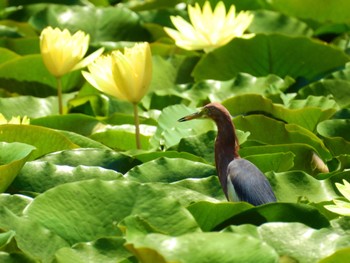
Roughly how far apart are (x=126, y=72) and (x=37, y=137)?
1.20ft

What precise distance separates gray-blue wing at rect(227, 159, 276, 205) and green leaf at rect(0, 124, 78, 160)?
0.59 meters

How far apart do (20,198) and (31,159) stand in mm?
638

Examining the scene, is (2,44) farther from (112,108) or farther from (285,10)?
(285,10)

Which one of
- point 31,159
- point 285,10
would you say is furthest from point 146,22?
point 31,159

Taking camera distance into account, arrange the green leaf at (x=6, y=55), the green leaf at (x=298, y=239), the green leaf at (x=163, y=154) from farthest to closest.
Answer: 1. the green leaf at (x=6, y=55)
2. the green leaf at (x=163, y=154)
3. the green leaf at (x=298, y=239)

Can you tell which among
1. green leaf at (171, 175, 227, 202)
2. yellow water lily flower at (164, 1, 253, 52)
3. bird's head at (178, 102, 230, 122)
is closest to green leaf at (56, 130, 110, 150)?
bird's head at (178, 102, 230, 122)

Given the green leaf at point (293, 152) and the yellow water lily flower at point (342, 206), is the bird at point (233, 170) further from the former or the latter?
the yellow water lily flower at point (342, 206)

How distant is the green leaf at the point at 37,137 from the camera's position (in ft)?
11.8

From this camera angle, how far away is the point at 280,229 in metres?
2.66

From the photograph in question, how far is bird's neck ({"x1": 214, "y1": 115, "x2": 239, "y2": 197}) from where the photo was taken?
342 centimetres

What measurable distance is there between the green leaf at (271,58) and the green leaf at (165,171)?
157cm

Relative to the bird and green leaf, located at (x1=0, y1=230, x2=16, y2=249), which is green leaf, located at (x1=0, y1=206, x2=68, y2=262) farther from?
the bird

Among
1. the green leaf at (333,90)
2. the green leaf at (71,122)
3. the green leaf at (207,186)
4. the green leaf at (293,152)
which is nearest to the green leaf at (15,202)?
the green leaf at (207,186)

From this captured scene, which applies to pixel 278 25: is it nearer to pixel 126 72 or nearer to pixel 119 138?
pixel 119 138
